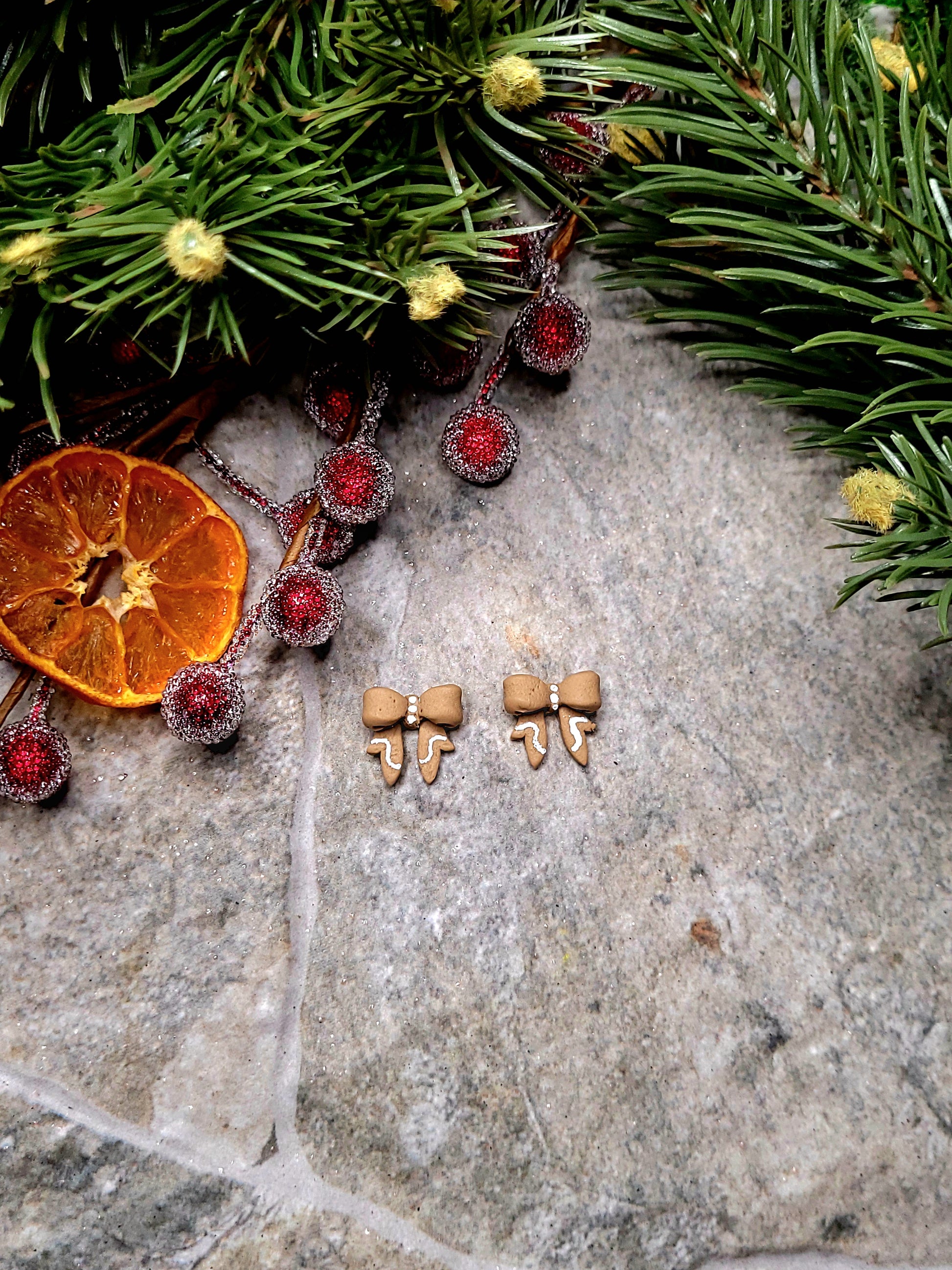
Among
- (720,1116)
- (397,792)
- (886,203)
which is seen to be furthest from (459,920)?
(886,203)

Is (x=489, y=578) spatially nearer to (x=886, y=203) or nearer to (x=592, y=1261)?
(x=886, y=203)

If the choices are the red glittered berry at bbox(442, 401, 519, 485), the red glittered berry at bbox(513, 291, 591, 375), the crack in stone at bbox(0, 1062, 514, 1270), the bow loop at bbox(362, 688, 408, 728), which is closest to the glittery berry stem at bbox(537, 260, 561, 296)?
the red glittered berry at bbox(513, 291, 591, 375)

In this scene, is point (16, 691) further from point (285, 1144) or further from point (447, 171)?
point (447, 171)

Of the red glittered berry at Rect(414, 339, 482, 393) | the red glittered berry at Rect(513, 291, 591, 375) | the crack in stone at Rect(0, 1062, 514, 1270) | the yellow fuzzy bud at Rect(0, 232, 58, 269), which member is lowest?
the crack in stone at Rect(0, 1062, 514, 1270)

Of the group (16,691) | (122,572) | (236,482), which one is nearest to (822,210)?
(236,482)

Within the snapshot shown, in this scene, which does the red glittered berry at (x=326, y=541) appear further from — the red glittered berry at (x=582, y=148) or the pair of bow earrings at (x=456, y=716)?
the red glittered berry at (x=582, y=148)

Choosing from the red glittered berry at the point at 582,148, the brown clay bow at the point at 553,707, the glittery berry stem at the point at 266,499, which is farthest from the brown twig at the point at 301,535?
the red glittered berry at the point at 582,148

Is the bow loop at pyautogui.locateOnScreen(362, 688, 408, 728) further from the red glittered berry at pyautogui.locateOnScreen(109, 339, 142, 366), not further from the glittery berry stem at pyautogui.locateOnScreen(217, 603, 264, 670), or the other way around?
the red glittered berry at pyautogui.locateOnScreen(109, 339, 142, 366)
